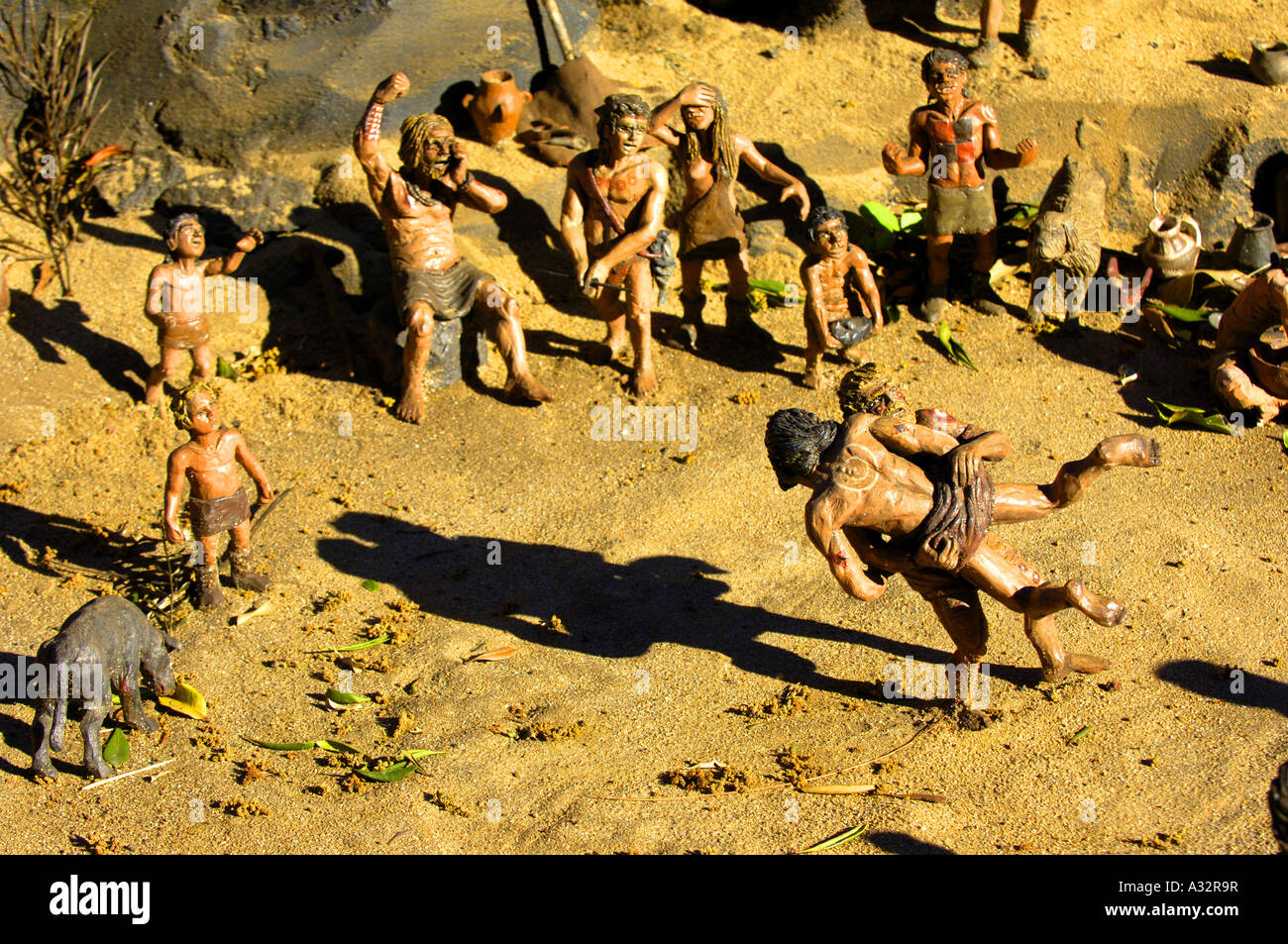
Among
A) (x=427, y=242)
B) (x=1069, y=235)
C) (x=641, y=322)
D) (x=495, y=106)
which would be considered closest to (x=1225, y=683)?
(x=1069, y=235)

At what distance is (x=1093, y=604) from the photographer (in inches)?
226

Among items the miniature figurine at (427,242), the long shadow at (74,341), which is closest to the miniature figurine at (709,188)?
the miniature figurine at (427,242)

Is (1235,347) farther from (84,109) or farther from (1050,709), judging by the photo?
(84,109)

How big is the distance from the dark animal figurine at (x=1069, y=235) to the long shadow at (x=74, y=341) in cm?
684

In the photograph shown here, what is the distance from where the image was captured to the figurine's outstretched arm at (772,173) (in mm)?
9602

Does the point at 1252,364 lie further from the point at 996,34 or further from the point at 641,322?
the point at 996,34

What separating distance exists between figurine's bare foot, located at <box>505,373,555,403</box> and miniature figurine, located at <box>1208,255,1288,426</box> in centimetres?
473

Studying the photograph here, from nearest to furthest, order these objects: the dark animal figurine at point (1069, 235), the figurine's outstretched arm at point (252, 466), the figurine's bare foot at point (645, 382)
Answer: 1. the figurine's outstretched arm at point (252, 466)
2. the figurine's bare foot at point (645, 382)
3. the dark animal figurine at point (1069, 235)

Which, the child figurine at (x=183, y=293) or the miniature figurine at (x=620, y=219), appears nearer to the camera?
the child figurine at (x=183, y=293)

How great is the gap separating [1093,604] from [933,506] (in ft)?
2.77

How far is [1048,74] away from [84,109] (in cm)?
845

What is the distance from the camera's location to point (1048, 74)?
1145cm

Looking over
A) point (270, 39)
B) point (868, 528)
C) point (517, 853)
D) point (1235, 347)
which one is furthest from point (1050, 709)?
point (270, 39)

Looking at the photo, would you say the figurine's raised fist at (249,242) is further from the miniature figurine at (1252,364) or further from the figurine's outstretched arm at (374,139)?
the miniature figurine at (1252,364)
